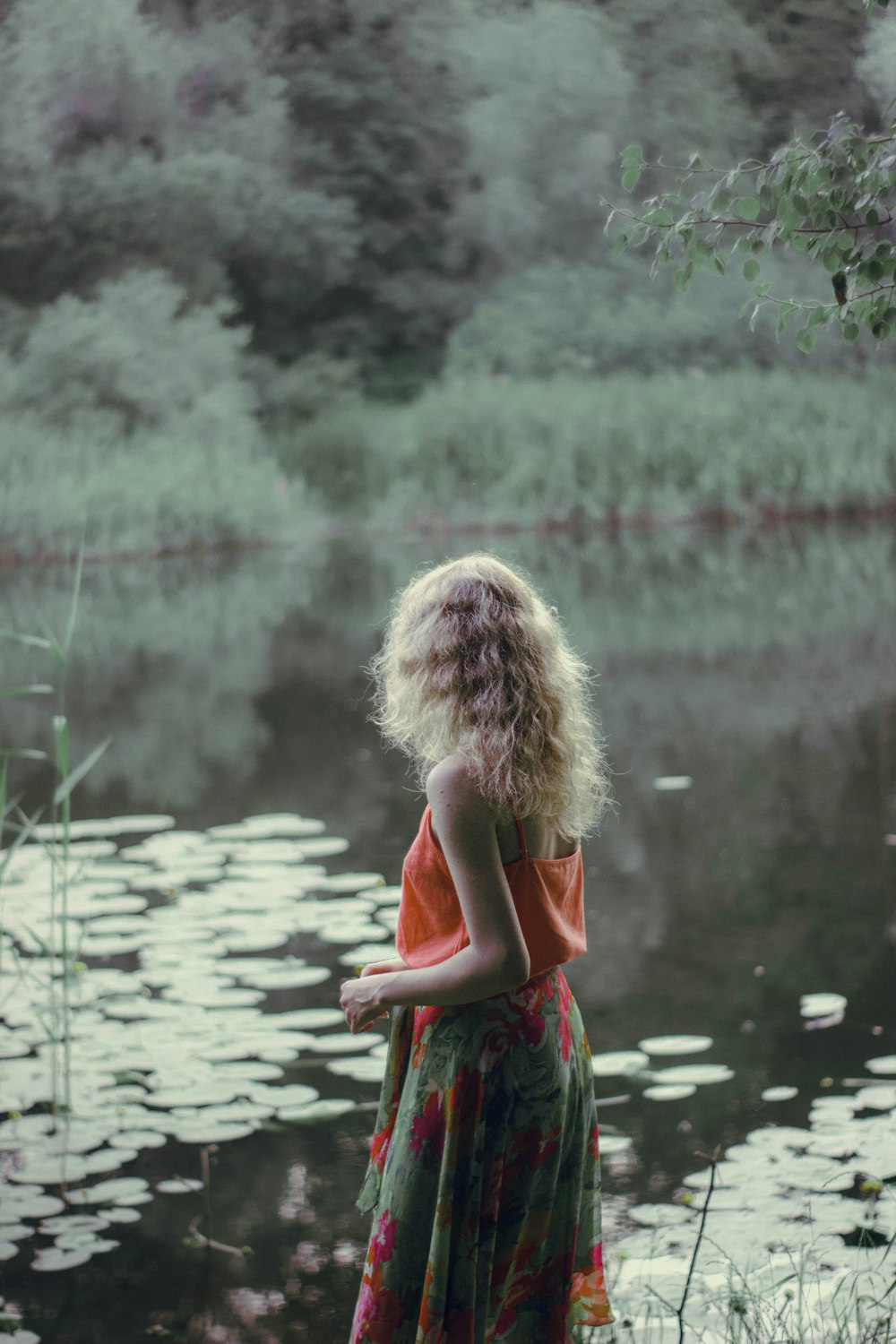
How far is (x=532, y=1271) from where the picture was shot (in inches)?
53.9

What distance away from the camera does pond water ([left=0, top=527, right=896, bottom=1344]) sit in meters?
2.13

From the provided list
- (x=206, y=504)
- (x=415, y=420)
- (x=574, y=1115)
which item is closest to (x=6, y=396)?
(x=206, y=504)

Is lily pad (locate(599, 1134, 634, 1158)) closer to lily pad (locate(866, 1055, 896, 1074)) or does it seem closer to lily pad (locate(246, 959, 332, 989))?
lily pad (locate(866, 1055, 896, 1074))

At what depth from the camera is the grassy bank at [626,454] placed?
1341cm

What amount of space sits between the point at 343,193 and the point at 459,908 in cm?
1691

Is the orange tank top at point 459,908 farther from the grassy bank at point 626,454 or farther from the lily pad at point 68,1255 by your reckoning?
the grassy bank at point 626,454

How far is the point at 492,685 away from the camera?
1.31 m

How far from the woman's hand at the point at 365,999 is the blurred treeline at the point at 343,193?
12.9 metres

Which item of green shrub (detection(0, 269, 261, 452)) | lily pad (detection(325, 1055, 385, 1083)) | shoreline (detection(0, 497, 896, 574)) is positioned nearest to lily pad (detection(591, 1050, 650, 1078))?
lily pad (detection(325, 1055, 385, 1083))

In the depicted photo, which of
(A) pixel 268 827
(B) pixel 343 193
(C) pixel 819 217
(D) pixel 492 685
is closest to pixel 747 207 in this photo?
(C) pixel 819 217

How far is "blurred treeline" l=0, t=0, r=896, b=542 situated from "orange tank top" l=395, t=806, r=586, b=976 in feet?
42.2

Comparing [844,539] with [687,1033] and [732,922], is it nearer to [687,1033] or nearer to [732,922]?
[732,922]

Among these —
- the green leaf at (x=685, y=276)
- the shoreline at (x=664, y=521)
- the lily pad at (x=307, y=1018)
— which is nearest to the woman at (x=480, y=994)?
the green leaf at (x=685, y=276)

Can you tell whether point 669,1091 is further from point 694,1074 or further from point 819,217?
point 819,217
